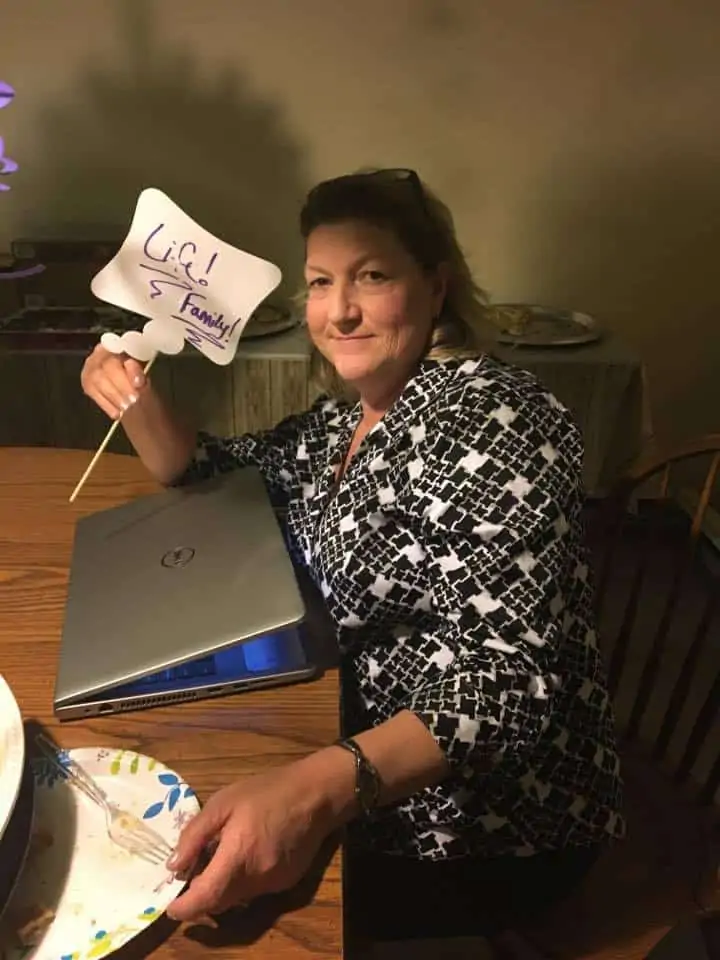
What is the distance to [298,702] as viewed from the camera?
77 centimetres

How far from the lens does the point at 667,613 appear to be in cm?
109

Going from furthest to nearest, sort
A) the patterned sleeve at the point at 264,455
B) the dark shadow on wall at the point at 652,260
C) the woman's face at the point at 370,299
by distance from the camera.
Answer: the dark shadow on wall at the point at 652,260 → the patterned sleeve at the point at 264,455 → the woman's face at the point at 370,299

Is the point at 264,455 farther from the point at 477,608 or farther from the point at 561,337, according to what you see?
the point at 561,337

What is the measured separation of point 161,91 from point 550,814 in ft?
6.46

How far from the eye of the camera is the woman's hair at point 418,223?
0.98 metres

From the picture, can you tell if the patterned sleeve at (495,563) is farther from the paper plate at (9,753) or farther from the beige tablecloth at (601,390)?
the beige tablecloth at (601,390)

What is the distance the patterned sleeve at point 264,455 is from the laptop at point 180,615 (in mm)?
212

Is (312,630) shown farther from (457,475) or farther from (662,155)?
(662,155)

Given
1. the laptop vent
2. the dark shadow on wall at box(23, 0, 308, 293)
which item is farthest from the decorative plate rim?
the laptop vent

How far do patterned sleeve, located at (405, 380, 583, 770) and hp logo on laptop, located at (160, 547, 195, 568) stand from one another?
24cm

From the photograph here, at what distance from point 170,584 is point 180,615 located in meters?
0.06

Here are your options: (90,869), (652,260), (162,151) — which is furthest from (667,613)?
(162,151)

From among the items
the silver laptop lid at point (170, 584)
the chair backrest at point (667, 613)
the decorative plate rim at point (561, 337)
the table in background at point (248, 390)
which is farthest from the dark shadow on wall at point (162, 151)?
the silver laptop lid at point (170, 584)

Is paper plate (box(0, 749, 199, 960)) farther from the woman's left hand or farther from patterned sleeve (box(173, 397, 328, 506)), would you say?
patterned sleeve (box(173, 397, 328, 506))
